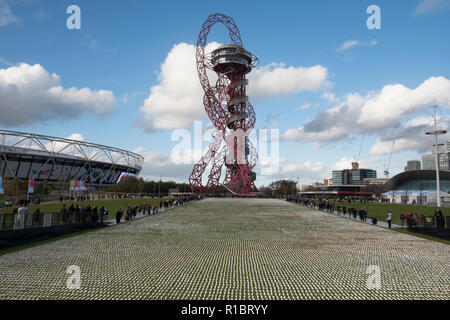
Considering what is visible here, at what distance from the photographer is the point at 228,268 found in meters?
9.30

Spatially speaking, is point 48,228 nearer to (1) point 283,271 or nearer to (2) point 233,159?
(1) point 283,271

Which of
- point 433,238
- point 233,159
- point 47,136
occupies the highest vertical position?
point 47,136

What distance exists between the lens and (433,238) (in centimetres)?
1597

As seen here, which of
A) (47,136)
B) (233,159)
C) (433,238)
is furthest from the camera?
(47,136)

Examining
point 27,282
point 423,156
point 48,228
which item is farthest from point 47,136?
point 423,156

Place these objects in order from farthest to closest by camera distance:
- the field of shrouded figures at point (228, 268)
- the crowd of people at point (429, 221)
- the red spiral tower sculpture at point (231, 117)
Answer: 1. the red spiral tower sculpture at point (231, 117)
2. the crowd of people at point (429, 221)
3. the field of shrouded figures at point (228, 268)

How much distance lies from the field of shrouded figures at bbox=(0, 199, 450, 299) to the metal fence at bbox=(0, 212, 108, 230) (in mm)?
3031

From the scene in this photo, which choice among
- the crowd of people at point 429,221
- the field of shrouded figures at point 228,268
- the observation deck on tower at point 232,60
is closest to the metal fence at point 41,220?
the field of shrouded figures at point 228,268

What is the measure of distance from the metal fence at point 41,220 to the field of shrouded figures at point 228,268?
9.95 ft

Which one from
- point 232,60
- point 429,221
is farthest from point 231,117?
point 429,221

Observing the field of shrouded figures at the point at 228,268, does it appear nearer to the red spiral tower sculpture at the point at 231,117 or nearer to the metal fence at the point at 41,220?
the metal fence at the point at 41,220

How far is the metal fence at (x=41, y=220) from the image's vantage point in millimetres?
15061

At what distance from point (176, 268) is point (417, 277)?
6818 millimetres
